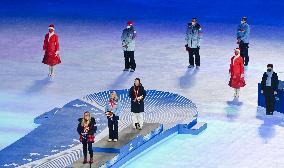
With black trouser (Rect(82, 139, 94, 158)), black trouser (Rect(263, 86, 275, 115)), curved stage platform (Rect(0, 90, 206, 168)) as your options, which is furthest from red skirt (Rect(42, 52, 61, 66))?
black trouser (Rect(82, 139, 94, 158))

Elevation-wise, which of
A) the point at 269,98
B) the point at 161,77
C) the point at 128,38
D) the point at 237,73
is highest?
the point at 128,38

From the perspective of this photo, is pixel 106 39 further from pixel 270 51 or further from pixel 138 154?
pixel 138 154

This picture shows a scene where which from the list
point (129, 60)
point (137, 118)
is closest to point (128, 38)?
point (129, 60)

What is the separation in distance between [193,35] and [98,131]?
7128 millimetres

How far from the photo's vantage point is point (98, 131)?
67.7 feet

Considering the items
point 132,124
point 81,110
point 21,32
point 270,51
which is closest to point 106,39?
point 21,32

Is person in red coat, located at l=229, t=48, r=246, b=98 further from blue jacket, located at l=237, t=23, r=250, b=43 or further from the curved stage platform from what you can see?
blue jacket, located at l=237, t=23, r=250, b=43

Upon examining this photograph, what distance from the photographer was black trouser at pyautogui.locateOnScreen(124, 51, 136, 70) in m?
26.5

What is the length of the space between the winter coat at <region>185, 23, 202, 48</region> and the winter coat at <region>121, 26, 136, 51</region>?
1.81 meters

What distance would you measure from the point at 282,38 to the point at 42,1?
1199cm

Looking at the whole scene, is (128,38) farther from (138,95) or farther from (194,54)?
(138,95)

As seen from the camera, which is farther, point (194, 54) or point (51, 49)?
point (194, 54)

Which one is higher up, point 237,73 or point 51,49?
point 51,49

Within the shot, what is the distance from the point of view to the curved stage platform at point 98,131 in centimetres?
1877
